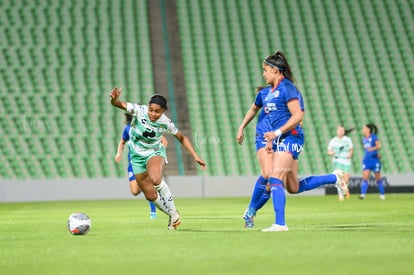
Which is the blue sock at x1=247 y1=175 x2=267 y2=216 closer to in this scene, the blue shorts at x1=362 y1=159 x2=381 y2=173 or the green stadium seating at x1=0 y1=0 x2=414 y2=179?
the blue shorts at x1=362 y1=159 x2=381 y2=173

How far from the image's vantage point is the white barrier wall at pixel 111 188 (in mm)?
25516

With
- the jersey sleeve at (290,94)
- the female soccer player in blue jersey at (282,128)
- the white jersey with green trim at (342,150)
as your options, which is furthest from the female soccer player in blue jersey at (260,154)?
the white jersey with green trim at (342,150)

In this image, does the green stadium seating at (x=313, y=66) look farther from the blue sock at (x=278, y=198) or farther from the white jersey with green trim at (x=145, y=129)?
the blue sock at (x=278, y=198)

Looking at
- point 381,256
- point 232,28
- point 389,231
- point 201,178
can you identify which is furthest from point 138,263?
point 232,28

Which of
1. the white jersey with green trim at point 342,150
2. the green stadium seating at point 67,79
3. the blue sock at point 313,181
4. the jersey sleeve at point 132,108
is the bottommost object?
the blue sock at point 313,181

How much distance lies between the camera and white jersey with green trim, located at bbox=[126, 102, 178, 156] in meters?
10.9

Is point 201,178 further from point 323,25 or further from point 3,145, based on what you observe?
point 323,25

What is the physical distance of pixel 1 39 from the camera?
30.6 meters

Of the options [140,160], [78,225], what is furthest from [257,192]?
[78,225]

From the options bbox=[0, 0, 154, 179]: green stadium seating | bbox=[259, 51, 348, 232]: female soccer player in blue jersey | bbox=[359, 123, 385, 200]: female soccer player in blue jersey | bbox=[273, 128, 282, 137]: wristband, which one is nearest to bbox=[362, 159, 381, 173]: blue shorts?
bbox=[359, 123, 385, 200]: female soccer player in blue jersey

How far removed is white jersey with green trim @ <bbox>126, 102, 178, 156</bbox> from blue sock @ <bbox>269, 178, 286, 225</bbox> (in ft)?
6.41

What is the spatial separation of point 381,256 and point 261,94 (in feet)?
13.4

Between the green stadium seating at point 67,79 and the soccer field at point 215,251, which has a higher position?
the green stadium seating at point 67,79

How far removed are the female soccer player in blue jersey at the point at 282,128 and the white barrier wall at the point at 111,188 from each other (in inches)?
655
